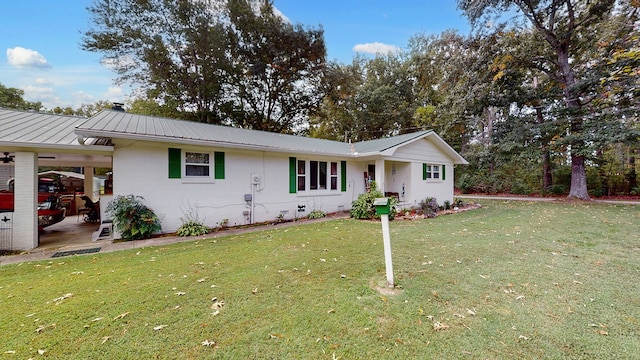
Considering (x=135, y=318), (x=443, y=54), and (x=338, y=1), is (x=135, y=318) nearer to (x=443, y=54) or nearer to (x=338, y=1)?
(x=338, y=1)

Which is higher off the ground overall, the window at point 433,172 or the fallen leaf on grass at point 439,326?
the window at point 433,172

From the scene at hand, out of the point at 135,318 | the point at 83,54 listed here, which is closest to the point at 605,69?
the point at 135,318

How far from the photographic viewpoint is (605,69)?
39.1 feet

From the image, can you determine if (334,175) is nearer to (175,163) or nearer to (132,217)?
(175,163)

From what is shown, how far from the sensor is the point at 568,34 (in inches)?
509

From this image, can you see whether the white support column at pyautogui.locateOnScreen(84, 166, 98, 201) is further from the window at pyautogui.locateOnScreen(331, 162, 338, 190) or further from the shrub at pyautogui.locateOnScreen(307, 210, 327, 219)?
the window at pyautogui.locateOnScreen(331, 162, 338, 190)

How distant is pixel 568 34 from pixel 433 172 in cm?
1010

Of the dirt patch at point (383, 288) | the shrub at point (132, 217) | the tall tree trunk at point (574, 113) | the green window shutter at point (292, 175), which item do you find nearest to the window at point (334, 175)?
the green window shutter at point (292, 175)

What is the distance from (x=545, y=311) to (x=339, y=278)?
99.3 inches

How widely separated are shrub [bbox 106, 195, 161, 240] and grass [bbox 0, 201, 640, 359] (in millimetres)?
1120

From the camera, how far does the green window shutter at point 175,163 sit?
7.00 metres

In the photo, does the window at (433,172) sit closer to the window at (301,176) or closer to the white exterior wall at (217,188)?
the white exterior wall at (217,188)

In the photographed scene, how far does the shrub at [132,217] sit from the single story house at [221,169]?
0.27 meters

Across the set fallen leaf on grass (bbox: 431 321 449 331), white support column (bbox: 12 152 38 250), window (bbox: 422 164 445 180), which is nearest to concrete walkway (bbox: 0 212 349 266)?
white support column (bbox: 12 152 38 250)
